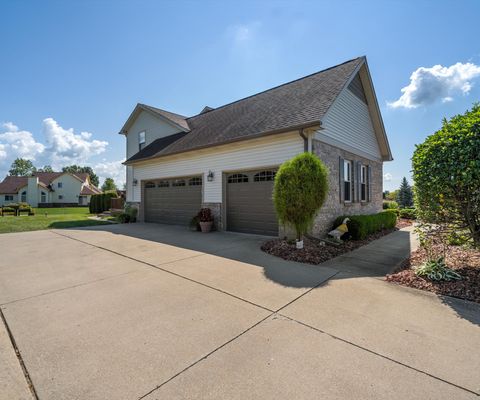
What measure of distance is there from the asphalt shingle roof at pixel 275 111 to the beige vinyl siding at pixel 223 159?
36 centimetres

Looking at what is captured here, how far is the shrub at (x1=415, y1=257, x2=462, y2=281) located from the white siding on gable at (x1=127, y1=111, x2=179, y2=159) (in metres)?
13.3

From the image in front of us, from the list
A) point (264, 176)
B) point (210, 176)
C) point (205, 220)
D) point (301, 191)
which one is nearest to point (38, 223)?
point (205, 220)

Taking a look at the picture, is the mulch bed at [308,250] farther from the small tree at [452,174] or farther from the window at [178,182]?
the window at [178,182]

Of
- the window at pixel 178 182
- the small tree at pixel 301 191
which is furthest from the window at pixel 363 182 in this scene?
the window at pixel 178 182

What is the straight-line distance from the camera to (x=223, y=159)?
9500 mm

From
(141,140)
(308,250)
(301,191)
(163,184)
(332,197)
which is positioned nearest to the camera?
(301,191)

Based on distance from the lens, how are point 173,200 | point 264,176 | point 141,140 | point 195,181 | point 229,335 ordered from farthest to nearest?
point 141,140 → point 173,200 → point 195,181 → point 264,176 → point 229,335

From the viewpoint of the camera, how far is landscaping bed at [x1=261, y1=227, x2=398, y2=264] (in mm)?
5695

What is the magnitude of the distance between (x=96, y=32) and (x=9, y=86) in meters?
7.03

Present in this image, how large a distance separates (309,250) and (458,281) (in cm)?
288

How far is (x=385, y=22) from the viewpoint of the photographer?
7.68 metres

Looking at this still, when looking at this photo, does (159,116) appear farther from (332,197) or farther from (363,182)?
(363,182)

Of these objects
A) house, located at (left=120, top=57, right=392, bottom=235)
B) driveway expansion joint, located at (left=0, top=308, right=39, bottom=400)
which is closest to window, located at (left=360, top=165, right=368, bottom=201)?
house, located at (left=120, top=57, right=392, bottom=235)

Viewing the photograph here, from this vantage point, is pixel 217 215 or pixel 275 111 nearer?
pixel 275 111
